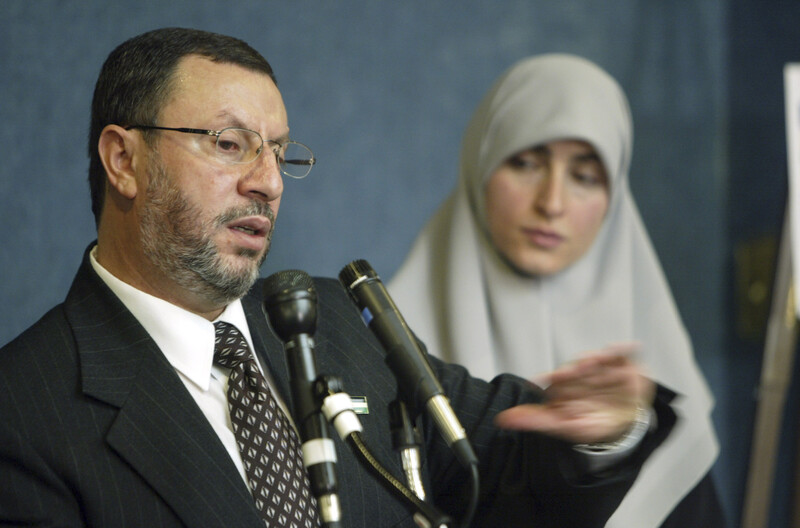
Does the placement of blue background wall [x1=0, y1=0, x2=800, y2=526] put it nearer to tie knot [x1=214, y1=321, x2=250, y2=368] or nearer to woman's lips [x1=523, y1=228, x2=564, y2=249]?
woman's lips [x1=523, y1=228, x2=564, y2=249]

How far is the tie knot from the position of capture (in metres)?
1.63

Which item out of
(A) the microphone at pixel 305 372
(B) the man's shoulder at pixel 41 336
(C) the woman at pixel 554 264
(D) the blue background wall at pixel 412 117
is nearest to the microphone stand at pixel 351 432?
(A) the microphone at pixel 305 372

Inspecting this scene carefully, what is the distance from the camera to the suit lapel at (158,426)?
1.42 meters

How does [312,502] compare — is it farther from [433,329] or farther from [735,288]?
[735,288]

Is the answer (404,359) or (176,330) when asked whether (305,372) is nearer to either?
(404,359)

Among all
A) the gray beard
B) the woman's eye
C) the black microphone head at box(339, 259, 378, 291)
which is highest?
the woman's eye

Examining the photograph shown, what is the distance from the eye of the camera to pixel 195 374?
158 centimetres

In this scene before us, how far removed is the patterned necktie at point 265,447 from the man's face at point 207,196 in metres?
0.13

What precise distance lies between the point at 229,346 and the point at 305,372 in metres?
0.54

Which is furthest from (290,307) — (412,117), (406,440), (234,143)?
(412,117)

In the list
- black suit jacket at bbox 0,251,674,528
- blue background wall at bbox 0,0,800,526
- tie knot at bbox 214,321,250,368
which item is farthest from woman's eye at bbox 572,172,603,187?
tie knot at bbox 214,321,250,368

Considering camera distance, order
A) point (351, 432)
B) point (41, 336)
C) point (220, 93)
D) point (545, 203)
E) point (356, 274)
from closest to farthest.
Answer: point (351, 432) → point (356, 274) → point (41, 336) → point (220, 93) → point (545, 203)

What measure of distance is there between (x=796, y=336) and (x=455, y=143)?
1.22m

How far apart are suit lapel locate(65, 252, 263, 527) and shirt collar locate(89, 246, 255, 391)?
4 cm
